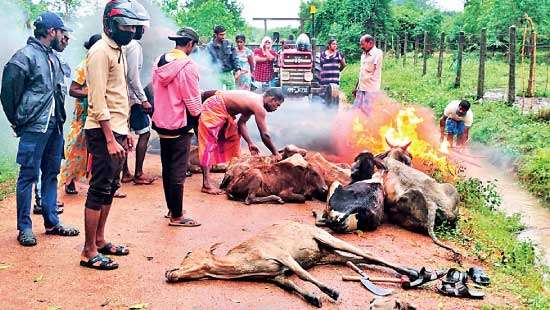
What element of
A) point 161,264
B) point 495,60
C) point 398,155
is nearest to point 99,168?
point 161,264

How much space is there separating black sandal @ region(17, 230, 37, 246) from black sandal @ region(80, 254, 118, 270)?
0.77 m

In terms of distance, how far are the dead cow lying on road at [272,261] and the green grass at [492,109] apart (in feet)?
17.7

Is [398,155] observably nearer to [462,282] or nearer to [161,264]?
[462,282]

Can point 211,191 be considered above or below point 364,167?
below

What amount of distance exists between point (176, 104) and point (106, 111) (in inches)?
54.7

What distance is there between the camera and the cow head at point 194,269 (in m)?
4.71

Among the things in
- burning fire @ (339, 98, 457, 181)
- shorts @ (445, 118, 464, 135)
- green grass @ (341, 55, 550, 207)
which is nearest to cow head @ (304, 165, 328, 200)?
burning fire @ (339, 98, 457, 181)

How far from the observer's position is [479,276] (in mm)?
5242

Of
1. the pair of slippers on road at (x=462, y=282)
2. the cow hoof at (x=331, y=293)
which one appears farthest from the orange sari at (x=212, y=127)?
the pair of slippers on road at (x=462, y=282)

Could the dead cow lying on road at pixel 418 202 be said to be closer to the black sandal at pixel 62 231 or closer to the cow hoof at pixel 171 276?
the cow hoof at pixel 171 276

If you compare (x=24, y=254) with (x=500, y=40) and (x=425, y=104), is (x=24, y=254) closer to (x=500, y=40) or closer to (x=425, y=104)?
(x=425, y=104)

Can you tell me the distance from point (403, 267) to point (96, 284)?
2.62 m

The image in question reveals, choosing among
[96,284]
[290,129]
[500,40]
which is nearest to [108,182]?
[96,284]

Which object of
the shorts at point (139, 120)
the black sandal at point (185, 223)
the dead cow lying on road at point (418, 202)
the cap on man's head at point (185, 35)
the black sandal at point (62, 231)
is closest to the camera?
the black sandal at point (62, 231)
